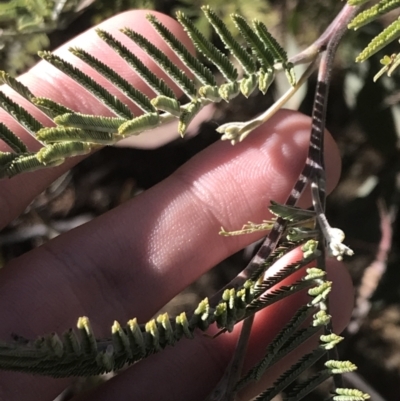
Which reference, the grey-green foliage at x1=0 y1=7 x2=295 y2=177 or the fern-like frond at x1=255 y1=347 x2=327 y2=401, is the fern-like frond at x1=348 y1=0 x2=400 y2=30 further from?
the fern-like frond at x1=255 y1=347 x2=327 y2=401

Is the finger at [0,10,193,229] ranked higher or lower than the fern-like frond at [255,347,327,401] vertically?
higher

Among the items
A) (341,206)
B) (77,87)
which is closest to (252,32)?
(77,87)

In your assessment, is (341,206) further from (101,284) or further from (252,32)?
(252,32)

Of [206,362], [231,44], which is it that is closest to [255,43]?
[231,44]

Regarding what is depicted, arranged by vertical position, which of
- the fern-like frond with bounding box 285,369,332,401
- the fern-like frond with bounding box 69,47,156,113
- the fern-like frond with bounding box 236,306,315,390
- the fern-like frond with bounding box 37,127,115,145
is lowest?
the fern-like frond with bounding box 285,369,332,401

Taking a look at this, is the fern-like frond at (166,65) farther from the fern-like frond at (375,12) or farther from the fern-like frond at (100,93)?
the fern-like frond at (375,12)

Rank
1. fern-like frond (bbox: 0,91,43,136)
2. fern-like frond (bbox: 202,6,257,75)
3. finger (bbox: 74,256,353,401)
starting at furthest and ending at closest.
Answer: finger (bbox: 74,256,353,401) → fern-like frond (bbox: 202,6,257,75) → fern-like frond (bbox: 0,91,43,136)

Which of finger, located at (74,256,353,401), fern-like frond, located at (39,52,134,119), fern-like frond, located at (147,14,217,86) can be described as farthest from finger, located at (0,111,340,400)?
fern-like frond, located at (39,52,134,119)

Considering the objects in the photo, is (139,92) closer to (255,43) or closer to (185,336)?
(255,43)
